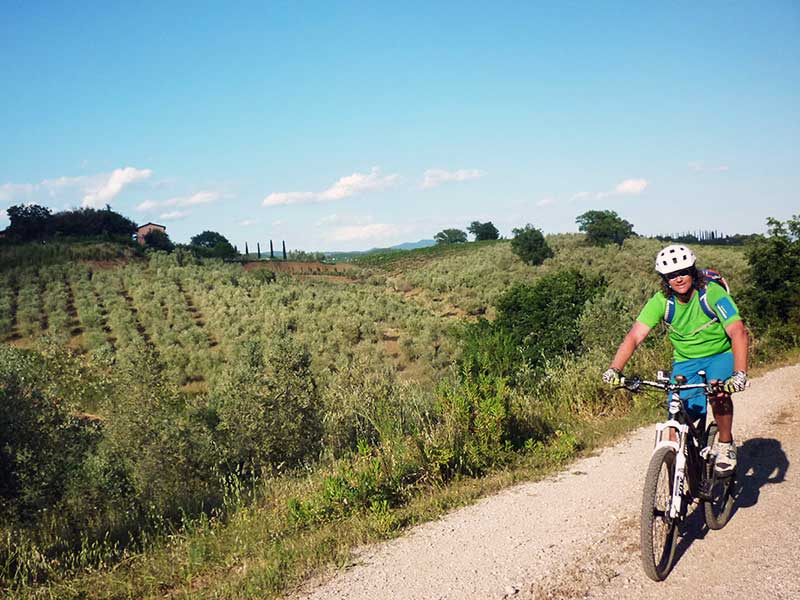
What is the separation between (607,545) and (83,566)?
15.3 feet

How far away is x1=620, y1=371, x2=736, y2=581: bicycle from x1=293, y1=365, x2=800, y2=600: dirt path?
17 cm

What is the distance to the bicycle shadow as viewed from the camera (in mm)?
5035

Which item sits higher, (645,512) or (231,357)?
(645,512)

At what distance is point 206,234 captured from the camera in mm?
116625

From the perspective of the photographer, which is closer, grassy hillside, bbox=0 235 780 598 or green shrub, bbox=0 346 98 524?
grassy hillside, bbox=0 235 780 598

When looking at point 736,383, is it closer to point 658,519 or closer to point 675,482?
point 675,482

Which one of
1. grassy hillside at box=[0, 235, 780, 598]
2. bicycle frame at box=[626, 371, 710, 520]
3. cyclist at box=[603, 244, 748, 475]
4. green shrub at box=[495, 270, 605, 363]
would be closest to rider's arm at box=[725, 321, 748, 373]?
cyclist at box=[603, 244, 748, 475]

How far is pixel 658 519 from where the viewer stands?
4422 millimetres

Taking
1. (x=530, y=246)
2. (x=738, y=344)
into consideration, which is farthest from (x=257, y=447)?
(x=530, y=246)

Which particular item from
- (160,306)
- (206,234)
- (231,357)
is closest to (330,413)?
(231,357)

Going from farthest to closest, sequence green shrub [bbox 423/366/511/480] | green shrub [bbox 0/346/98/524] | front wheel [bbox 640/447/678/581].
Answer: green shrub [bbox 0/346/98/524] < green shrub [bbox 423/366/511/480] < front wheel [bbox 640/447/678/581]

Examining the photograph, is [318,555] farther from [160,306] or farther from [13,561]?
[160,306]

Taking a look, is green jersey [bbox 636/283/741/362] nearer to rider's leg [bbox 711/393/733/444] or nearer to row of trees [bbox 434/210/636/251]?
rider's leg [bbox 711/393/733/444]

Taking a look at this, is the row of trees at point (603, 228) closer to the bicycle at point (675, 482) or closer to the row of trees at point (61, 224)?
the row of trees at point (61, 224)
